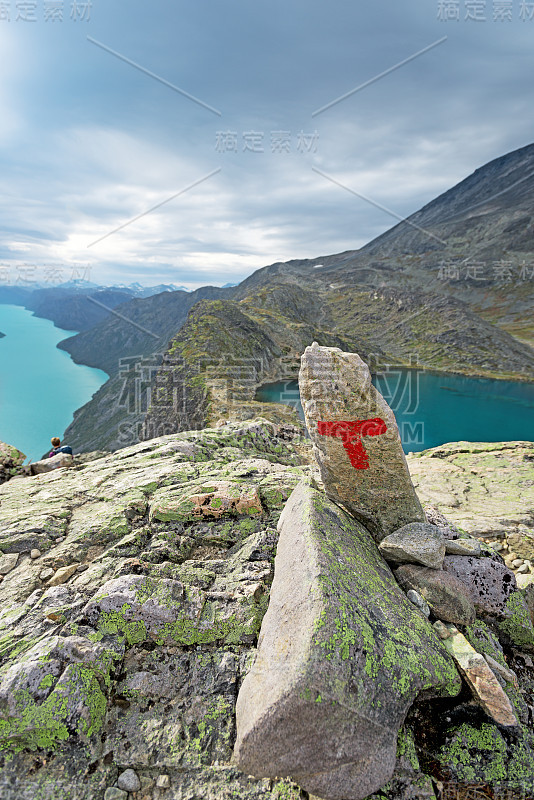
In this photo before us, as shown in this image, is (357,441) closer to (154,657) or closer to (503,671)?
(503,671)

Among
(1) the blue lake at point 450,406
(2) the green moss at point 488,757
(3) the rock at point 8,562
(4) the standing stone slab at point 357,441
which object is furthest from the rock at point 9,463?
(1) the blue lake at point 450,406

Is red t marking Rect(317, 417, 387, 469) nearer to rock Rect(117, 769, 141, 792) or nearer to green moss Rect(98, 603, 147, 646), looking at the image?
green moss Rect(98, 603, 147, 646)

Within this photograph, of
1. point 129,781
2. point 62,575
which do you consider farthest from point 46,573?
point 129,781

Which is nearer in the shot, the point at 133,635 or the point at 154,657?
the point at 154,657

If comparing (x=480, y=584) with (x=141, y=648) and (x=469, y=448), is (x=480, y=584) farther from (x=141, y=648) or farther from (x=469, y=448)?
(x=469, y=448)

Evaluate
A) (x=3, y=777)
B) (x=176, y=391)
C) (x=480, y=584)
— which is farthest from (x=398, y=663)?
(x=176, y=391)

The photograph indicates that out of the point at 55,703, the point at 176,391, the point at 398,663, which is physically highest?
the point at 398,663

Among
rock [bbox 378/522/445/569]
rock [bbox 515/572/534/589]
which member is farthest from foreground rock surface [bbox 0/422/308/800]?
rock [bbox 515/572/534/589]
